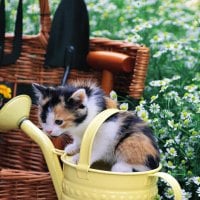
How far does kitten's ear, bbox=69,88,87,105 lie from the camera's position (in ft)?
6.97

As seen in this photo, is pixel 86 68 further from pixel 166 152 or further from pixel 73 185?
pixel 73 185

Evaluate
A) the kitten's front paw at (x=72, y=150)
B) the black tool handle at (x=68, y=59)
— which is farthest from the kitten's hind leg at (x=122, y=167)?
the black tool handle at (x=68, y=59)

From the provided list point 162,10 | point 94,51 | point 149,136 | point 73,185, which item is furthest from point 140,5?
point 73,185

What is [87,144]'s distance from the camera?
1.93 meters

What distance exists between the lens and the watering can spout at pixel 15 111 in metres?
2.15

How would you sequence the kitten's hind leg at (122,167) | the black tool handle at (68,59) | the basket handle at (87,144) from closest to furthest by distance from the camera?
the basket handle at (87,144) < the kitten's hind leg at (122,167) < the black tool handle at (68,59)

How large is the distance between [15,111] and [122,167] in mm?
396

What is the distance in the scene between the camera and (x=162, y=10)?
3.95 metres

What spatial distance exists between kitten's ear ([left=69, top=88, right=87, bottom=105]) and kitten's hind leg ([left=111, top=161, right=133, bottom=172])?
0.77 ft

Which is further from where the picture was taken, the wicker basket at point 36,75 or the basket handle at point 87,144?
the wicker basket at point 36,75

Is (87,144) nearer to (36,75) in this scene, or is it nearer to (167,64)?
(36,75)

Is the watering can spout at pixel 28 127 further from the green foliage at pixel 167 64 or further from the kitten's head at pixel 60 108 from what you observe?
the green foliage at pixel 167 64

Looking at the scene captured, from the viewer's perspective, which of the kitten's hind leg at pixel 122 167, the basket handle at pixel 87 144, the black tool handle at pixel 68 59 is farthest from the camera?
the black tool handle at pixel 68 59

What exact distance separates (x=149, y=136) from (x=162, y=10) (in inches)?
74.0
